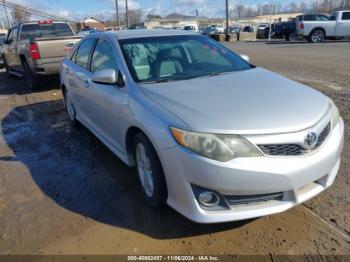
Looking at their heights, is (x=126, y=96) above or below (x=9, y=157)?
above

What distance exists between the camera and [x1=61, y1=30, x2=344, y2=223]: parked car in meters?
2.57

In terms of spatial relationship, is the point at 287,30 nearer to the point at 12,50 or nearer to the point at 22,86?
the point at 12,50

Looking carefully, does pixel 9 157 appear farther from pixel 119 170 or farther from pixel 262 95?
pixel 262 95

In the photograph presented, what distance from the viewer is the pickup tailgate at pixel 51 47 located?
930 centimetres

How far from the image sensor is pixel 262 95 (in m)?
3.15

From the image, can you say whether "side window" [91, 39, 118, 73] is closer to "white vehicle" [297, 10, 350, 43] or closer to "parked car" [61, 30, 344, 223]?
"parked car" [61, 30, 344, 223]

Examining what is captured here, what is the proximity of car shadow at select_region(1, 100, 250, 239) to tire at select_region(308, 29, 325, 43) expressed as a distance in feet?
72.3

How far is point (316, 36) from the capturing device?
24625 millimetres

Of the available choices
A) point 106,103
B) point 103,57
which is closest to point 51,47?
point 103,57

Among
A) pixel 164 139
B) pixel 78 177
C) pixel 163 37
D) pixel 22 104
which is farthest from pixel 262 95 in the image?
pixel 22 104

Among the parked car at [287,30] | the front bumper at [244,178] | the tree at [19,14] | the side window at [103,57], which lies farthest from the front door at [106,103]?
the tree at [19,14]

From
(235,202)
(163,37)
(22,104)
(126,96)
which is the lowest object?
(22,104)

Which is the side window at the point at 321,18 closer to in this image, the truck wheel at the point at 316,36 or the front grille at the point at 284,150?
the truck wheel at the point at 316,36

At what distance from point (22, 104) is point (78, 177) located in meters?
5.16
